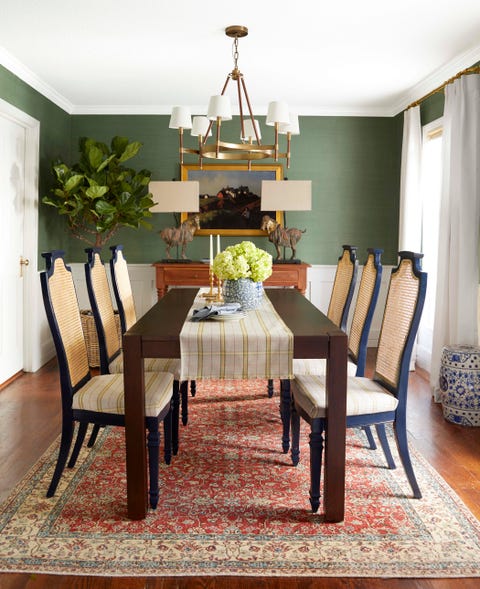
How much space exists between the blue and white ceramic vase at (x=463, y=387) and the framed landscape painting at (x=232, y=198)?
2.93 meters

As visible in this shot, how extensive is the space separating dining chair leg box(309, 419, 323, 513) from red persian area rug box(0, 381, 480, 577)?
0.32 ft

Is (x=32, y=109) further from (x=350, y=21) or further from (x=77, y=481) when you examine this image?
(x=77, y=481)

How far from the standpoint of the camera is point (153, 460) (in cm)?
262

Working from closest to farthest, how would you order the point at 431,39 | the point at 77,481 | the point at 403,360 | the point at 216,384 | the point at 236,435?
1. the point at 403,360
2. the point at 77,481
3. the point at 236,435
4. the point at 431,39
5. the point at 216,384

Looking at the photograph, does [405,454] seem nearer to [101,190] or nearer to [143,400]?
[143,400]

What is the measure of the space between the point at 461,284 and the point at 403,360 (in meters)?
1.82

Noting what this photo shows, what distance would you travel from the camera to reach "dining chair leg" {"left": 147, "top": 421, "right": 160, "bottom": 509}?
103 inches

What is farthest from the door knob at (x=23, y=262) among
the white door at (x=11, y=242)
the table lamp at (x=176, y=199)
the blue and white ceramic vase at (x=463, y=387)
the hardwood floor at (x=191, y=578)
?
the blue and white ceramic vase at (x=463, y=387)

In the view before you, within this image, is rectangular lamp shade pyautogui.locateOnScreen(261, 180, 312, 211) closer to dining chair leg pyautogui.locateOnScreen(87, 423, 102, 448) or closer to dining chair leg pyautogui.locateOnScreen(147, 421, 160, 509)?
dining chair leg pyautogui.locateOnScreen(87, 423, 102, 448)

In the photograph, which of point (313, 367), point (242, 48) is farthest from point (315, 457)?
point (242, 48)

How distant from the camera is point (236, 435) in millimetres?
3682

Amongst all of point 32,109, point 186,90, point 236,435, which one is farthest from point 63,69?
point 236,435

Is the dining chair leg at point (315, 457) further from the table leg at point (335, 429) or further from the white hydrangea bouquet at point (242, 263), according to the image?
the white hydrangea bouquet at point (242, 263)

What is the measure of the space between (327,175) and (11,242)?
340 centimetres
